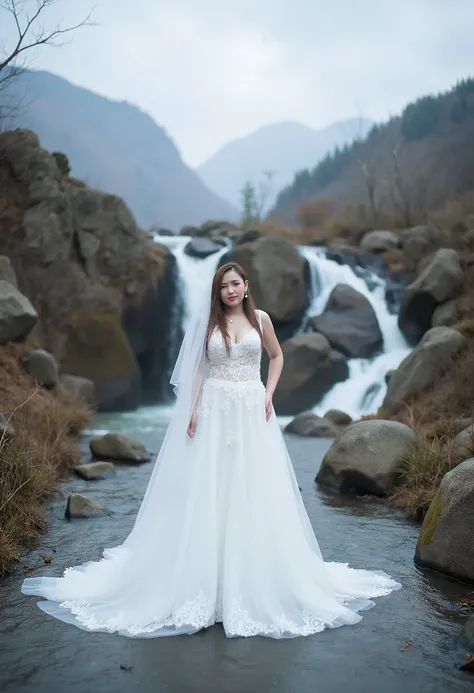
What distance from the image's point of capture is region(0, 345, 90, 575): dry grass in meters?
6.08

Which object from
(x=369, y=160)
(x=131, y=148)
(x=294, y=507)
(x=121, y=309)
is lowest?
(x=294, y=507)

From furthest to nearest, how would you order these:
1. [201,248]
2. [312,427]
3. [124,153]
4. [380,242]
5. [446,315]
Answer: [124,153] → [380,242] → [201,248] → [446,315] → [312,427]

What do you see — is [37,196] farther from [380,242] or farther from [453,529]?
[453,529]

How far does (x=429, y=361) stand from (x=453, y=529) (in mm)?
6103

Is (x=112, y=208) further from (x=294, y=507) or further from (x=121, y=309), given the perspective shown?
(x=294, y=507)

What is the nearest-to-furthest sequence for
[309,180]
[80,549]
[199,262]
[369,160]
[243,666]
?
[243,666]
[80,549]
[199,262]
[369,160]
[309,180]

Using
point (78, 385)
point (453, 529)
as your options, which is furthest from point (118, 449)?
point (453, 529)

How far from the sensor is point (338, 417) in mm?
14414

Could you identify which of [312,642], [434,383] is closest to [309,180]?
[434,383]

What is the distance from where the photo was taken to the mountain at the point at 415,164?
86.1ft

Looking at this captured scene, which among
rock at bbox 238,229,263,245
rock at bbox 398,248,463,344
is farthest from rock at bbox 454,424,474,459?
rock at bbox 238,229,263,245

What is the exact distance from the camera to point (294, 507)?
4.90 meters

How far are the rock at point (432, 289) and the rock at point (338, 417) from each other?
3.89 m

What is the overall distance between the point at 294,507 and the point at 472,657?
1478 millimetres
